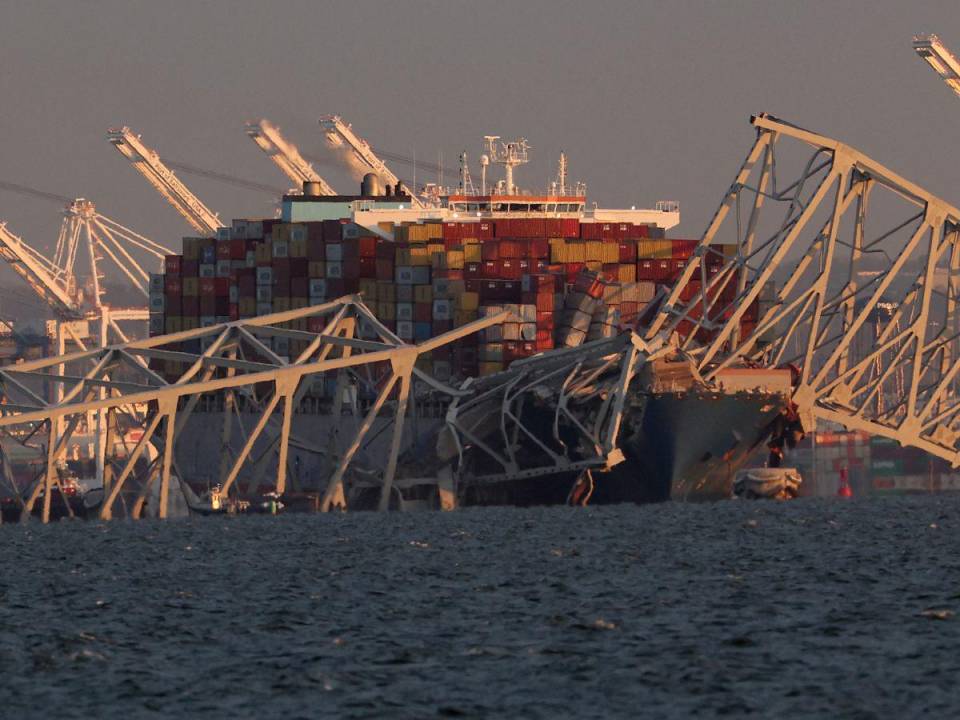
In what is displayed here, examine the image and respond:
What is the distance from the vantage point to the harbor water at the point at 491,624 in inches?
1609

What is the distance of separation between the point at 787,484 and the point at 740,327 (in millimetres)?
7955

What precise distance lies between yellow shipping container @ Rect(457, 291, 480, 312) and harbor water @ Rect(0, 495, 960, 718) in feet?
99.5

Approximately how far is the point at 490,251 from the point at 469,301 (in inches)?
113

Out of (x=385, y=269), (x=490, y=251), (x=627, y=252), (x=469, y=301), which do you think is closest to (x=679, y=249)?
(x=627, y=252)

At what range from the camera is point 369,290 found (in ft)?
392

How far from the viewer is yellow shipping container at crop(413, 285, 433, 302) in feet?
378

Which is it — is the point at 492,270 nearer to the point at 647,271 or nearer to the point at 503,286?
the point at 503,286

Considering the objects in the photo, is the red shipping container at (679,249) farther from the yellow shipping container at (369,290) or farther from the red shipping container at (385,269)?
the yellow shipping container at (369,290)

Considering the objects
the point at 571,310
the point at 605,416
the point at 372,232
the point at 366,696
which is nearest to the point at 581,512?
the point at 605,416

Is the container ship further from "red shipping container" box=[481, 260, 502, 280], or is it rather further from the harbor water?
the harbor water

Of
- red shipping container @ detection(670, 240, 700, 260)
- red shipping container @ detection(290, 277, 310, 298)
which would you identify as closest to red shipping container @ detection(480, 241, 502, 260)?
red shipping container @ detection(670, 240, 700, 260)

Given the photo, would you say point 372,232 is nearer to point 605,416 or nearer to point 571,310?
point 571,310

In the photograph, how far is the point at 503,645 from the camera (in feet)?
155

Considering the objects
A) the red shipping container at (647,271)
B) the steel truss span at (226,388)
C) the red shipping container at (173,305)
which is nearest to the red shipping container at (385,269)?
the steel truss span at (226,388)
